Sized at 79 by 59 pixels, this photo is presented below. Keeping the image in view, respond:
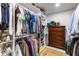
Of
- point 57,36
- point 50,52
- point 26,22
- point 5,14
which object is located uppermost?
point 5,14

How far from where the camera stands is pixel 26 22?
1.49 meters

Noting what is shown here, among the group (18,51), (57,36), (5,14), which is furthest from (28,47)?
(5,14)

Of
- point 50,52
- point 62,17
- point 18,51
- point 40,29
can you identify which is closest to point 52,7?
point 62,17

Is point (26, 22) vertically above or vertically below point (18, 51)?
above

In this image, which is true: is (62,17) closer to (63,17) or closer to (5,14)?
(63,17)

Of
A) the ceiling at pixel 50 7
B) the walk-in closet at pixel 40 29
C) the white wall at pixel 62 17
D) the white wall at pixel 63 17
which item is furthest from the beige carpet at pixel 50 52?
the ceiling at pixel 50 7

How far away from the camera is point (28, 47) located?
1514 mm

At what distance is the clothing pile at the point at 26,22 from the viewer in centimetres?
147

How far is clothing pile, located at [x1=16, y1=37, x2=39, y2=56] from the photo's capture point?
4.92 feet

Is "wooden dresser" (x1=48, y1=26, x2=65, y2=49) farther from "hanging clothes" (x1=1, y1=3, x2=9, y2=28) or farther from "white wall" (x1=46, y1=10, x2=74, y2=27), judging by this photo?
"hanging clothes" (x1=1, y1=3, x2=9, y2=28)

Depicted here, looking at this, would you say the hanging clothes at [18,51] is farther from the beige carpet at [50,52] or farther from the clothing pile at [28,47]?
the beige carpet at [50,52]

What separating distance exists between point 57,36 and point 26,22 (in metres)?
0.44

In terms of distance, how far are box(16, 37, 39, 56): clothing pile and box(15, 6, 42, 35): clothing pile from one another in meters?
0.11

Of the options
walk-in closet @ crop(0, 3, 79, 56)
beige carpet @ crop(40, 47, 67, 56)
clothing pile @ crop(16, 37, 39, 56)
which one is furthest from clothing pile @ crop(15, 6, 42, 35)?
beige carpet @ crop(40, 47, 67, 56)
